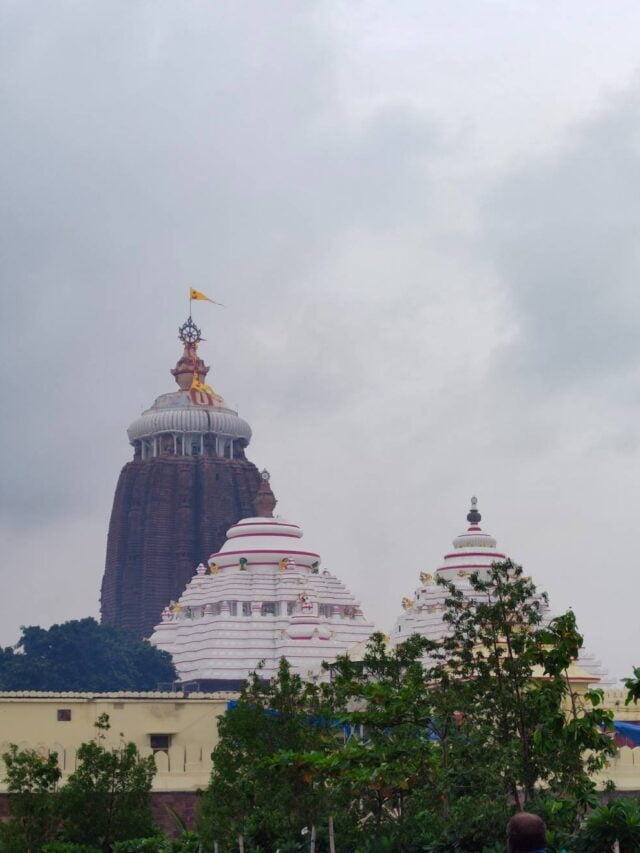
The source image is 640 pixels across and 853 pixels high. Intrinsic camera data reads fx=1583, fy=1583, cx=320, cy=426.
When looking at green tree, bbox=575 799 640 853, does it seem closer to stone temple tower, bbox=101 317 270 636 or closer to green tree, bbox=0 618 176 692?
green tree, bbox=0 618 176 692

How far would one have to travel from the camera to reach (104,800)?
3322 centimetres

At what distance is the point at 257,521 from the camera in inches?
3962

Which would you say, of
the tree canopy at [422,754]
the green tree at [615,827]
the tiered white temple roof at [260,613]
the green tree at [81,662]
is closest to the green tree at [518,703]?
the tree canopy at [422,754]

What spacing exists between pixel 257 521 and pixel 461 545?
13.1m

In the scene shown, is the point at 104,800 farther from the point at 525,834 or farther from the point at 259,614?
the point at 259,614

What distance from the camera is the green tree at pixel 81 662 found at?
93.6 meters

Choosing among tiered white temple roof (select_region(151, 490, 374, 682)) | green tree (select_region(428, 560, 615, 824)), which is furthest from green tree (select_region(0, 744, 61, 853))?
tiered white temple roof (select_region(151, 490, 374, 682))

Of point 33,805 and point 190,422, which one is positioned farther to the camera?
point 190,422

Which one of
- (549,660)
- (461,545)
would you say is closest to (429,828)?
(549,660)

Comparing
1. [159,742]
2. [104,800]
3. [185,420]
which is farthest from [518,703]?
[185,420]

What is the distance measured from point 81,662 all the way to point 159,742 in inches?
1915

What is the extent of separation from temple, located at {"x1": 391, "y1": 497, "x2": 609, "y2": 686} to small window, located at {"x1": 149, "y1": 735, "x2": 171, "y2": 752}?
4067cm

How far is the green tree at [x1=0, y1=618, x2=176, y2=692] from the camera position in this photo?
307ft

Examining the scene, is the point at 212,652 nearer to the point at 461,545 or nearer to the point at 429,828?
the point at 461,545
